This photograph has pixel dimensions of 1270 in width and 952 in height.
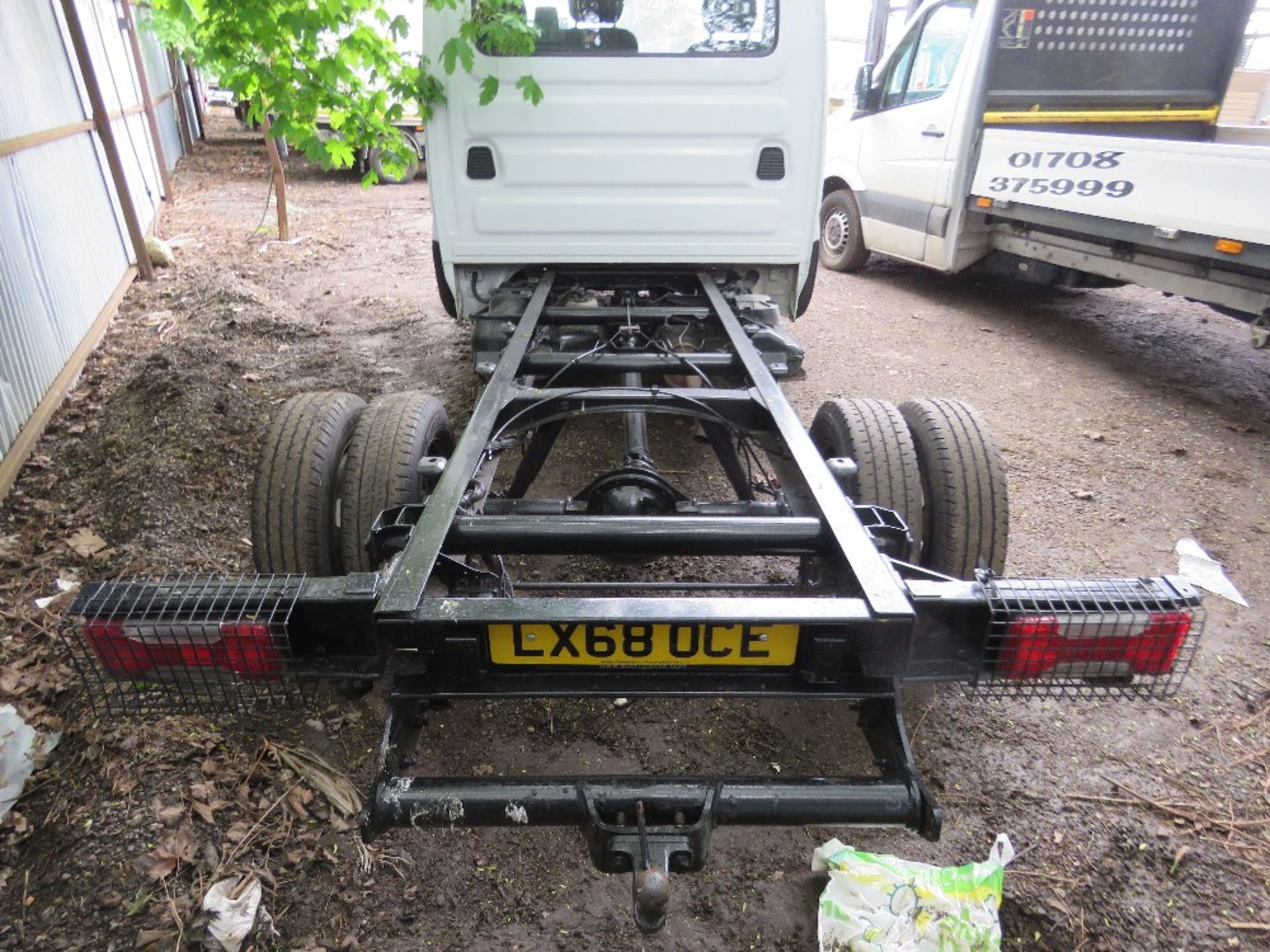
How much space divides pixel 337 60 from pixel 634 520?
11.2 feet

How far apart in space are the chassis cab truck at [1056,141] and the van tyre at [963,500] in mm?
3387

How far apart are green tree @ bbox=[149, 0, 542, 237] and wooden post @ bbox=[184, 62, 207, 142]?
1520 centimetres

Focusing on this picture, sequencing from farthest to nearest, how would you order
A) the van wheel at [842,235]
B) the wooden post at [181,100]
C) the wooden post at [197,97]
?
the wooden post at [197,97] < the wooden post at [181,100] < the van wheel at [842,235]

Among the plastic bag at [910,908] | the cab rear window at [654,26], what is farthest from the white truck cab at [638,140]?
the plastic bag at [910,908]

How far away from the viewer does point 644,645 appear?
64.2 inches

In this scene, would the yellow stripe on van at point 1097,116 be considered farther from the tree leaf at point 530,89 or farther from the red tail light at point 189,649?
the red tail light at point 189,649

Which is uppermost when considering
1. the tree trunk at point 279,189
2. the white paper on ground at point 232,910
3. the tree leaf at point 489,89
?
the tree leaf at point 489,89

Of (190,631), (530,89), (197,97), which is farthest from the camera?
(197,97)

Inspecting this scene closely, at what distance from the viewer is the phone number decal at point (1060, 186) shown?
5.31 m

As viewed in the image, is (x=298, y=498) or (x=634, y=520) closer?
(x=634, y=520)

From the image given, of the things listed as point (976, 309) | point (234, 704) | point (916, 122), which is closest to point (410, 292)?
point (916, 122)

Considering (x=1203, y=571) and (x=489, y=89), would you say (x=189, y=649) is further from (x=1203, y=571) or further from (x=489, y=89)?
(x=1203, y=571)

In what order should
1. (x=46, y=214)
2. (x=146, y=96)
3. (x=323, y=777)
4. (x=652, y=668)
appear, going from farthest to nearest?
(x=146, y=96), (x=46, y=214), (x=323, y=777), (x=652, y=668)

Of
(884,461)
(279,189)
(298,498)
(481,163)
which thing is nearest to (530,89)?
(481,163)
